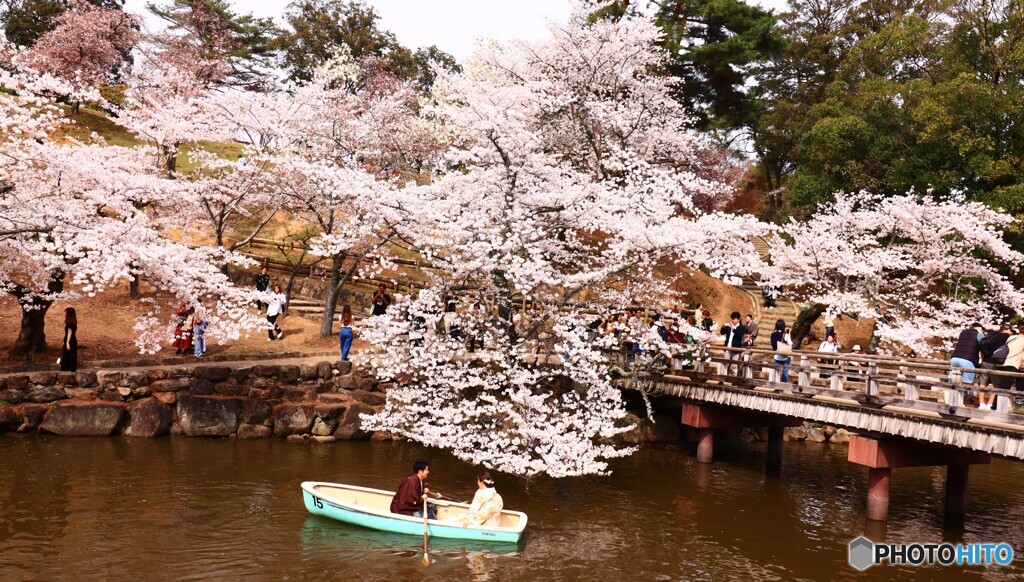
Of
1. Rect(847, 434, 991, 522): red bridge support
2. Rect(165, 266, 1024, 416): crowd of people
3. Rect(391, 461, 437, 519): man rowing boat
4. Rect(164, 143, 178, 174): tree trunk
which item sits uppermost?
Rect(164, 143, 178, 174): tree trunk

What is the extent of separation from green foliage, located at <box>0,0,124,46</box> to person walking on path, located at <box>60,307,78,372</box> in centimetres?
3858

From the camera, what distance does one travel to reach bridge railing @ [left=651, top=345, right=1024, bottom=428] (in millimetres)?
A: 12340

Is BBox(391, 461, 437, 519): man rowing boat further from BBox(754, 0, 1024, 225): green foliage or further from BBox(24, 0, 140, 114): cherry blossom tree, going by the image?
BBox(24, 0, 140, 114): cherry blossom tree

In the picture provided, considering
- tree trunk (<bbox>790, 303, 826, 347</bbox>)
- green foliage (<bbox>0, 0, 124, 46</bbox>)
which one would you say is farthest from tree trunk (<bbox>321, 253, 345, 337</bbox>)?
green foliage (<bbox>0, 0, 124, 46</bbox>)

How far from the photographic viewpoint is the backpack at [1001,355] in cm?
1410

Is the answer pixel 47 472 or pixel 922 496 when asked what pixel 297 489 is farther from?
pixel 922 496

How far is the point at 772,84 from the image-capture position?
140ft

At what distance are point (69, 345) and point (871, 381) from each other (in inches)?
767

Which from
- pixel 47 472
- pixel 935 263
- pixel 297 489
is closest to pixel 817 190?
pixel 935 263

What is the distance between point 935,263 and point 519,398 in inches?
699

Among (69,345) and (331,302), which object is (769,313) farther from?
(69,345)

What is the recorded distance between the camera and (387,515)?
12625 millimetres

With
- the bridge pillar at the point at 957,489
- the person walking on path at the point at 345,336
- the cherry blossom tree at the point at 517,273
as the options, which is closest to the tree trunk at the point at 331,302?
the person walking on path at the point at 345,336

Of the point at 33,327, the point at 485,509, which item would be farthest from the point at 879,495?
the point at 33,327
